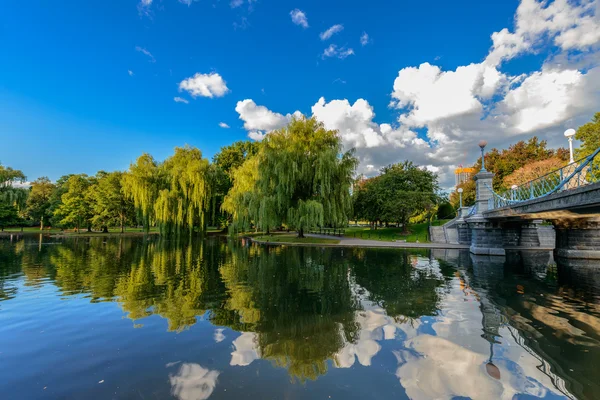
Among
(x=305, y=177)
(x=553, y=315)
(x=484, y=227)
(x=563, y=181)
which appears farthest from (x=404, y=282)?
(x=305, y=177)

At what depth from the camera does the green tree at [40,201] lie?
53.9 m

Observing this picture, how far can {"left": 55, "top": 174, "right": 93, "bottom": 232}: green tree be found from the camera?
146 ft

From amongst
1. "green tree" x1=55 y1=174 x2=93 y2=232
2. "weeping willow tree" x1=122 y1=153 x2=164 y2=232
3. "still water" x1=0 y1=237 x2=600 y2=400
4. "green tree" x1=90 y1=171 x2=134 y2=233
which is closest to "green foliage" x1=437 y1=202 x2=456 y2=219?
"still water" x1=0 y1=237 x2=600 y2=400

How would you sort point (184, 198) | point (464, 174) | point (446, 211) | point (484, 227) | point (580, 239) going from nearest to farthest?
point (580, 239) < point (484, 227) < point (184, 198) < point (446, 211) < point (464, 174)

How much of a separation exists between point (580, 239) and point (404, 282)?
13.4m

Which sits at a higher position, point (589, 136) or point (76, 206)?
point (589, 136)

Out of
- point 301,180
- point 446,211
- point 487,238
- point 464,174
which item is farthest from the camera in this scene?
point 464,174

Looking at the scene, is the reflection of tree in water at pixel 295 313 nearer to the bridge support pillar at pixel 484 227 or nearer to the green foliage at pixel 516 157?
the bridge support pillar at pixel 484 227

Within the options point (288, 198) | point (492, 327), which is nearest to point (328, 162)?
point (288, 198)

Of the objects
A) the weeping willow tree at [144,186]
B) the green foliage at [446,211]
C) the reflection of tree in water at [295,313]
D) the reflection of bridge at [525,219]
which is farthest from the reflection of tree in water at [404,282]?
the weeping willow tree at [144,186]

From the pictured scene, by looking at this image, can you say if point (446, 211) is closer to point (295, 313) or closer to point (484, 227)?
point (484, 227)

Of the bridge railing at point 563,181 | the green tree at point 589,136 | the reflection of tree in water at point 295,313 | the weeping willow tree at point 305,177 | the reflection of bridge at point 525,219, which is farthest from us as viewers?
the green tree at point 589,136

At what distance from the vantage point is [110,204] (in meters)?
42.8

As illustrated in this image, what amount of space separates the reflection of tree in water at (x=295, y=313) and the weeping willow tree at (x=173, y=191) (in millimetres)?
20876
